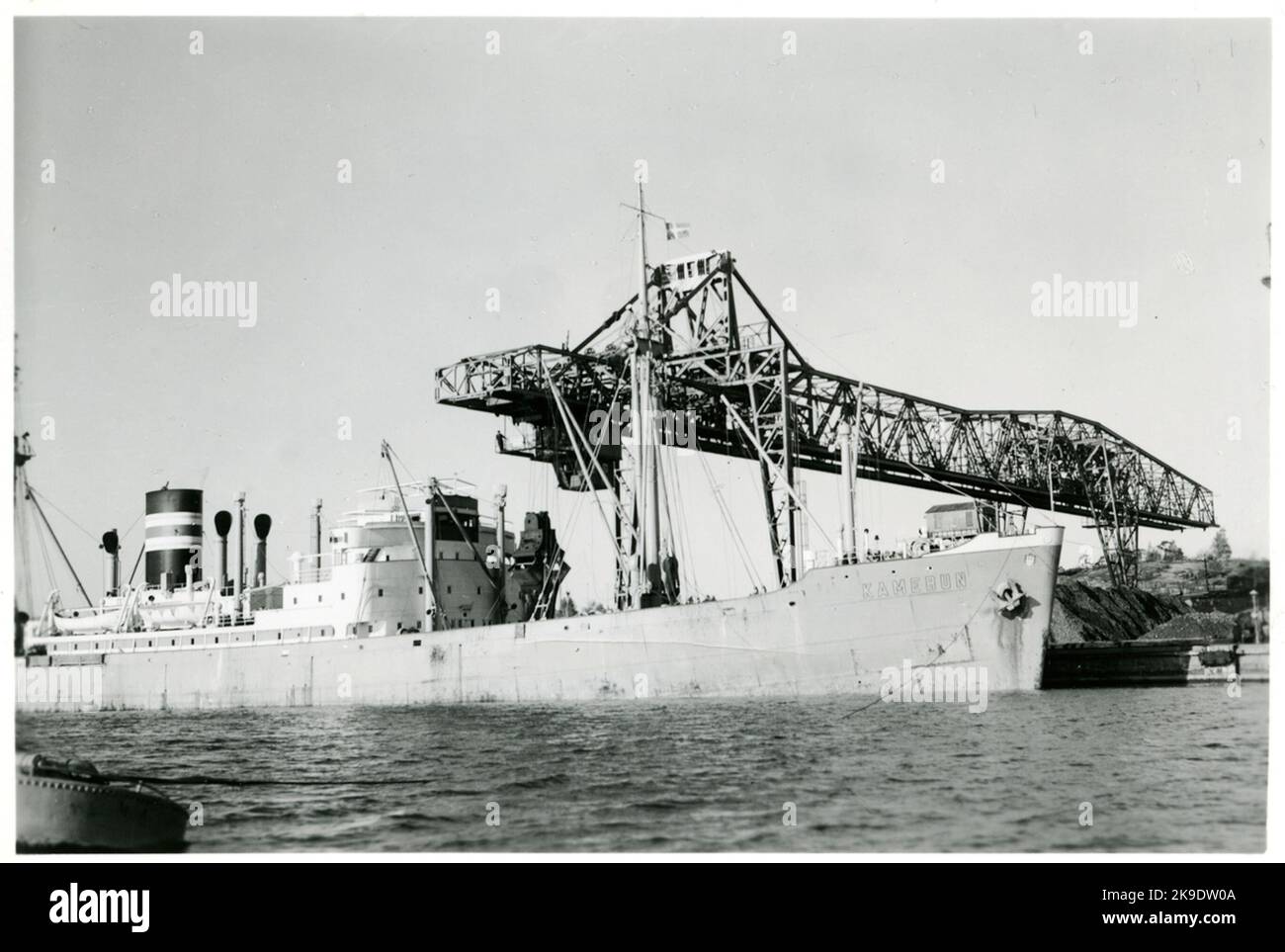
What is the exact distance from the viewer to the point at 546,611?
42.2 m

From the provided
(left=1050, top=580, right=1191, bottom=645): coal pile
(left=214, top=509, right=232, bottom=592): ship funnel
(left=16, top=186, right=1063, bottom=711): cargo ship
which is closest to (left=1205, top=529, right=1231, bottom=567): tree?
(left=1050, top=580, right=1191, bottom=645): coal pile

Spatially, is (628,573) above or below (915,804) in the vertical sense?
above

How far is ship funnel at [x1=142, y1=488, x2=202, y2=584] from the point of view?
48312mm

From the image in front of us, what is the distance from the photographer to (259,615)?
45688 millimetres

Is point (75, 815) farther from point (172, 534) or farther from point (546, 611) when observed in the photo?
point (172, 534)

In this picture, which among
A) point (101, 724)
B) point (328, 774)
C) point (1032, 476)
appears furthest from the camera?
point (1032, 476)

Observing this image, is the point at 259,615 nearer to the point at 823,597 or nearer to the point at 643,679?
the point at 643,679

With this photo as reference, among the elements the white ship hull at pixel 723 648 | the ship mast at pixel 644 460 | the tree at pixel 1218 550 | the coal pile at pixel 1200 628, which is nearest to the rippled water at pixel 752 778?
the white ship hull at pixel 723 648

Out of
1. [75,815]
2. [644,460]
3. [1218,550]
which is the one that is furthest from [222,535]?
[1218,550]

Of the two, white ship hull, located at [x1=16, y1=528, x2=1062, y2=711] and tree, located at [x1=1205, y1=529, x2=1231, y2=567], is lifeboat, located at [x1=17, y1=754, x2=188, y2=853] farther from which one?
tree, located at [x1=1205, y1=529, x2=1231, y2=567]

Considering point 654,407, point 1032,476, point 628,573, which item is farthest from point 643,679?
point 1032,476
